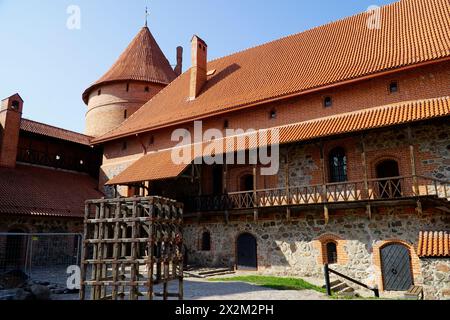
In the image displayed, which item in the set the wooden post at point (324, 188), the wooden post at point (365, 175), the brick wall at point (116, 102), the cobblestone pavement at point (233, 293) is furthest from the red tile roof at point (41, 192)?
Result: the wooden post at point (365, 175)

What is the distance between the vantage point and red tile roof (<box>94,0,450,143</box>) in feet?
44.1

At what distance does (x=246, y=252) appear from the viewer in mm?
14352

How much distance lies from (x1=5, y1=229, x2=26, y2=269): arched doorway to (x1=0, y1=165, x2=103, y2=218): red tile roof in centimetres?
108

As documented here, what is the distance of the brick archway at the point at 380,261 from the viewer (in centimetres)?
1090

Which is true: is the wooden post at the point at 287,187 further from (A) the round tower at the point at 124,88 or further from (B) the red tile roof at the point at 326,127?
(A) the round tower at the point at 124,88

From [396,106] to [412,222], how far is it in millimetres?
3985

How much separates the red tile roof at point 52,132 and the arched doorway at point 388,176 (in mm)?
15700

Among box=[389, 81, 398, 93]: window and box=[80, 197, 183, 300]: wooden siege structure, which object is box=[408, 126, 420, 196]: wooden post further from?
box=[80, 197, 183, 300]: wooden siege structure

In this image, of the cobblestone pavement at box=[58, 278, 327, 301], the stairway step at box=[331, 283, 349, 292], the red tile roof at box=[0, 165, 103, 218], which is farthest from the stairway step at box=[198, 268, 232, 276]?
the red tile roof at box=[0, 165, 103, 218]

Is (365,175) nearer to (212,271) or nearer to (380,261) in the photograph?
(380,261)

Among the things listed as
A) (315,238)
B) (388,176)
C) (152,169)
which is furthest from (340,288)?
(152,169)

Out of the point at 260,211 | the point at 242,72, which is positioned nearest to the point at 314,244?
the point at 260,211

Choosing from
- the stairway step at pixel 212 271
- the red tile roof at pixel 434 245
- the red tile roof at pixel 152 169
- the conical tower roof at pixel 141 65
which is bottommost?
the stairway step at pixel 212 271
